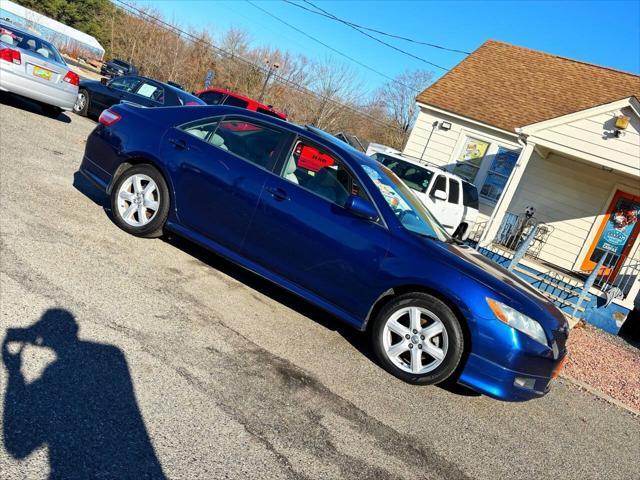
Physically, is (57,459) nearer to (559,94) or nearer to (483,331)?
(483,331)

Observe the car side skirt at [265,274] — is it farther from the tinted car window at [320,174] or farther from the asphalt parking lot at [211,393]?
the tinted car window at [320,174]

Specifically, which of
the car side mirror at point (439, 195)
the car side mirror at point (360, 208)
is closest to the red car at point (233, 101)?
the car side mirror at point (439, 195)

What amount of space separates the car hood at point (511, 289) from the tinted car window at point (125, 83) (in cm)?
1031

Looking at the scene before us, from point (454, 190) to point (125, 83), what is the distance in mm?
8418

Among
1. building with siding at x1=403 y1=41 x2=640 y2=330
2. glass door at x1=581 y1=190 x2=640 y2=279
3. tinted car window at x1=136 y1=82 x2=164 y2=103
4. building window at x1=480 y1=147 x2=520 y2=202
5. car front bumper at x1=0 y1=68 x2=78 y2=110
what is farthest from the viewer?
building window at x1=480 y1=147 x2=520 y2=202

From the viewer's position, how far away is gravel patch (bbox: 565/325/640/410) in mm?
6566

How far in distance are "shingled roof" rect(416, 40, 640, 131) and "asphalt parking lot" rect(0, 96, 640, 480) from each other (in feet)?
37.5

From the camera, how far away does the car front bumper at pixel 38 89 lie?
30.7 feet

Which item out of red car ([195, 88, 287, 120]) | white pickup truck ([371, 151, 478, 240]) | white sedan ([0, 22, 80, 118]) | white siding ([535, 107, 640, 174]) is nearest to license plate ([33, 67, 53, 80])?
white sedan ([0, 22, 80, 118])

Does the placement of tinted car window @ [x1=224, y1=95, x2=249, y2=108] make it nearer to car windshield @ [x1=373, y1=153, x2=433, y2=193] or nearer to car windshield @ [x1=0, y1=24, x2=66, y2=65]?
car windshield @ [x1=373, y1=153, x2=433, y2=193]

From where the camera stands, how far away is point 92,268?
4359 mm

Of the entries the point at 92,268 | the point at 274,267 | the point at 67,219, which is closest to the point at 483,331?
the point at 274,267

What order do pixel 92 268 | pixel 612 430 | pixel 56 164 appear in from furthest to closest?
pixel 56 164
pixel 612 430
pixel 92 268

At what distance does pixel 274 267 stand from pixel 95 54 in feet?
198
